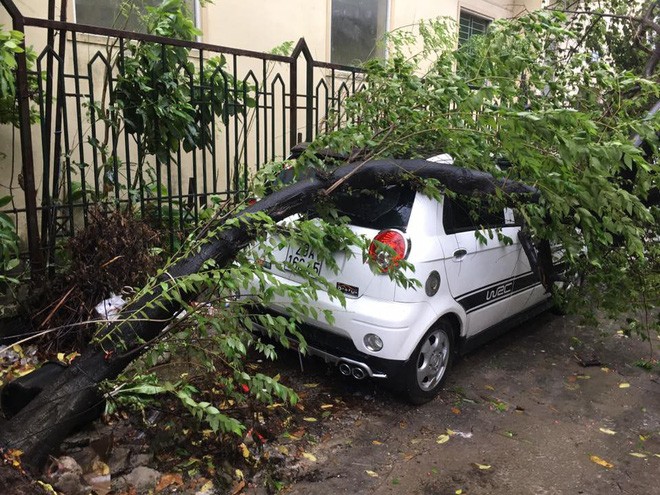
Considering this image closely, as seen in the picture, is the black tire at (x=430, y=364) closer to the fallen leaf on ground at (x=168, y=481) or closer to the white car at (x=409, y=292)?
the white car at (x=409, y=292)

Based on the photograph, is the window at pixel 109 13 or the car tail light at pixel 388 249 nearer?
the car tail light at pixel 388 249

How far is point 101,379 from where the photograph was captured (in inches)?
112

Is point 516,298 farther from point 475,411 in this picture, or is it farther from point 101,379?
point 101,379

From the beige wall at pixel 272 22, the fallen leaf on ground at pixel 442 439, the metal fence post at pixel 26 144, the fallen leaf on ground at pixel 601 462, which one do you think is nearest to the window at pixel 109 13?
the beige wall at pixel 272 22

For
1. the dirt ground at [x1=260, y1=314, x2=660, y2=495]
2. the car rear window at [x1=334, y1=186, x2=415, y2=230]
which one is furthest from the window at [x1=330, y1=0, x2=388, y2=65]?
the dirt ground at [x1=260, y1=314, x2=660, y2=495]

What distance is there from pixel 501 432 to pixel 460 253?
1226 millimetres

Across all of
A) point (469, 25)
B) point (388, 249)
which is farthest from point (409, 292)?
point (469, 25)

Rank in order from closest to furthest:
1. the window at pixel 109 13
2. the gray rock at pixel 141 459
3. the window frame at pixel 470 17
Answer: the gray rock at pixel 141 459
the window at pixel 109 13
the window frame at pixel 470 17

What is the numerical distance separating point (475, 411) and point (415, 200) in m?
1.56

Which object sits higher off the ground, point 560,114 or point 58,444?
point 560,114

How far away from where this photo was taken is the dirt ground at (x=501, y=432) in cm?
310

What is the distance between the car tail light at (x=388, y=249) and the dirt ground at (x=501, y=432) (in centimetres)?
110

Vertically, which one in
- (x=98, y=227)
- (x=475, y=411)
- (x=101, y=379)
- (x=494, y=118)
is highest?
(x=494, y=118)

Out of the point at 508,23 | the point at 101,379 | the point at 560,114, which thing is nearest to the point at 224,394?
the point at 101,379
